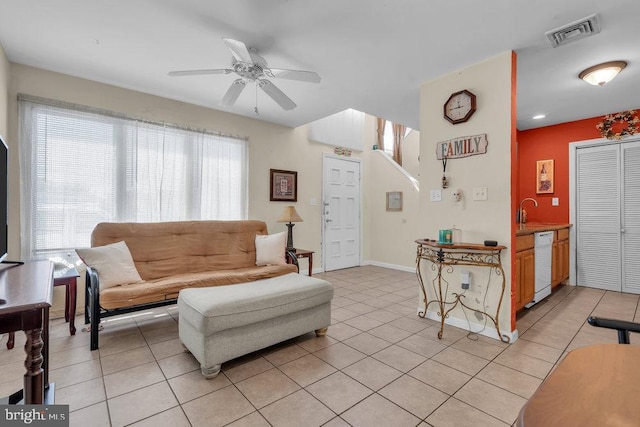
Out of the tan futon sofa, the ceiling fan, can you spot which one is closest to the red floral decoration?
the ceiling fan

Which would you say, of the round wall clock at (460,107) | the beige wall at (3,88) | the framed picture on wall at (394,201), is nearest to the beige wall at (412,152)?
the framed picture on wall at (394,201)

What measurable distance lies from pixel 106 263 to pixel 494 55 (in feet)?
12.5

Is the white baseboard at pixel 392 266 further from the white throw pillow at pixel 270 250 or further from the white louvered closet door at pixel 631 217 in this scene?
the white louvered closet door at pixel 631 217

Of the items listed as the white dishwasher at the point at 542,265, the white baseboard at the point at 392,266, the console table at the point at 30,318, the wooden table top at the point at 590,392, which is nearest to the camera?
the wooden table top at the point at 590,392

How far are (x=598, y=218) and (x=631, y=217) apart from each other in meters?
0.31

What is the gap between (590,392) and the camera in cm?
59

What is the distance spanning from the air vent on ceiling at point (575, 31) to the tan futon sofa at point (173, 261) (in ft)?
10.2

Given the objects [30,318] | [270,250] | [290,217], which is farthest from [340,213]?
[30,318]

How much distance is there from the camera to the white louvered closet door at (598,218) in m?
3.84

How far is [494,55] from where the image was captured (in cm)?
246

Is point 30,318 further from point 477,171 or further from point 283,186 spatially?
point 283,186

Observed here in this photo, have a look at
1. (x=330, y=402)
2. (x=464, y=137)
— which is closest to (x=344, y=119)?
(x=464, y=137)

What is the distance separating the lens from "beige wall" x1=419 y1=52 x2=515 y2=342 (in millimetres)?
2428

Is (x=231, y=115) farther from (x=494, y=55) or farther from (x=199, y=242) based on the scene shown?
(x=494, y=55)
